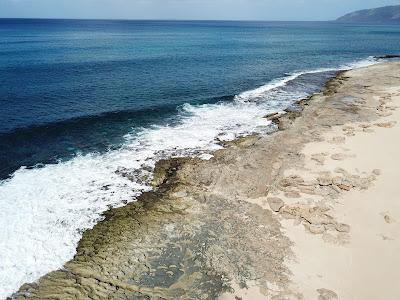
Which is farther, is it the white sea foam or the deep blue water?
the deep blue water

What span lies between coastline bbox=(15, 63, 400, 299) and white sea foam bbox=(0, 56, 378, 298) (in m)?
0.93

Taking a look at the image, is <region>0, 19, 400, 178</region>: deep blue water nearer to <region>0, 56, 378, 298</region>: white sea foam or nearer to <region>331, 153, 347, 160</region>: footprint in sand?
<region>0, 56, 378, 298</region>: white sea foam

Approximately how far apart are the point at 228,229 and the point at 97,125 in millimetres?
18568

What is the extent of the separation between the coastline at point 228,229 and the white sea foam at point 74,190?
3.07 ft

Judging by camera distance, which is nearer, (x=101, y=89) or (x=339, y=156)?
(x=339, y=156)

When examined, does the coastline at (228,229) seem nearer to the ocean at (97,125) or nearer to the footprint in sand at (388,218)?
the footprint in sand at (388,218)

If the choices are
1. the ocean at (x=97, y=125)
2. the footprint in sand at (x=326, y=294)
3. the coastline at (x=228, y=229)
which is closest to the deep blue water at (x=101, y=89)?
the ocean at (x=97, y=125)

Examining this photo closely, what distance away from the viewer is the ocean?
17.5 m

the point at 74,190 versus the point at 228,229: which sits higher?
the point at 74,190

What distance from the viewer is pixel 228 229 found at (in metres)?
16.6

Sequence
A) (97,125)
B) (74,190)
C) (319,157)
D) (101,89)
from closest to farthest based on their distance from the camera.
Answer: (74,190) < (319,157) < (97,125) < (101,89)

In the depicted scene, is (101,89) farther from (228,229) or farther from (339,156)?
(228,229)

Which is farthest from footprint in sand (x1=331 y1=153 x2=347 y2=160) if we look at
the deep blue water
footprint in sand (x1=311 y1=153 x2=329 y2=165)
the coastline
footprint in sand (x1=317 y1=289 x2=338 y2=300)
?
the deep blue water

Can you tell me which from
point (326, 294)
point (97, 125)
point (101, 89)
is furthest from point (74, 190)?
point (101, 89)
